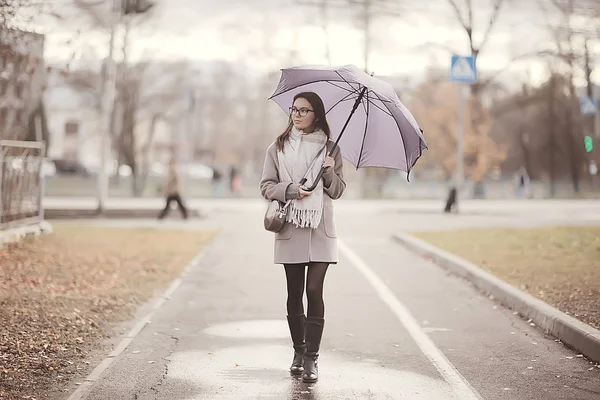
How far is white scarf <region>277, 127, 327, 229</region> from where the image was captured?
6.49 meters

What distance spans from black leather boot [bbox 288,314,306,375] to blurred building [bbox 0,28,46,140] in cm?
837

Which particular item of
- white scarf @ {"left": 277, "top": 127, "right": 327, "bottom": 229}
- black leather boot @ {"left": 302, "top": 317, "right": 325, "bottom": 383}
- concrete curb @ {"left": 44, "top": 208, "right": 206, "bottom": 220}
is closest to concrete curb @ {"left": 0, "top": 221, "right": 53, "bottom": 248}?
concrete curb @ {"left": 44, "top": 208, "right": 206, "bottom": 220}

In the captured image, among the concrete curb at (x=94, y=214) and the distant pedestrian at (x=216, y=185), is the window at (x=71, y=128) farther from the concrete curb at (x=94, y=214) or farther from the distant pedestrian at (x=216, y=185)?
the concrete curb at (x=94, y=214)

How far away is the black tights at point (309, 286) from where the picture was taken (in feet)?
22.0

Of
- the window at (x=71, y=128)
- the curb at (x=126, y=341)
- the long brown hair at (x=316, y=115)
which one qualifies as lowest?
the curb at (x=126, y=341)

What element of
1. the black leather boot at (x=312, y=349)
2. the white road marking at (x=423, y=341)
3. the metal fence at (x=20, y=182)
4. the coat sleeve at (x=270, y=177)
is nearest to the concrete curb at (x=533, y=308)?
the white road marking at (x=423, y=341)

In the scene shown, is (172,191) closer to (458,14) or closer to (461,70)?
(461,70)

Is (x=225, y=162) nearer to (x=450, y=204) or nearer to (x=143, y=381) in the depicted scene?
(x=450, y=204)

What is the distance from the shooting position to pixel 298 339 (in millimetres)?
6910

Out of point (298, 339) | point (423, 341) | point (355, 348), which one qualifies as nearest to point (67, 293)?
point (355, 348)

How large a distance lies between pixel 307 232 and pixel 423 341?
2.40 meters

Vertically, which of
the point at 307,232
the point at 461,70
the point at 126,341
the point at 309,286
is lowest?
the point at 126,341

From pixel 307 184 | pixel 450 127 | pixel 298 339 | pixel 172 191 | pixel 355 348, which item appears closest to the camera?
pixel 307 184

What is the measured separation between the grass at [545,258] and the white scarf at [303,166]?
3.39m
